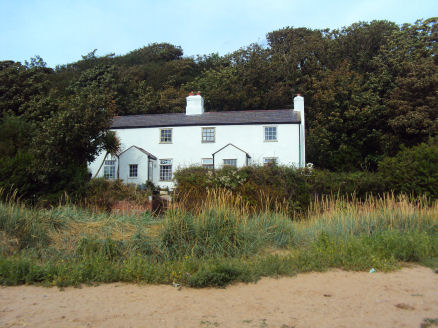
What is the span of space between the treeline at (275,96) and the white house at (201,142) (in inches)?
159

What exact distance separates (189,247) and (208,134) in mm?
18979

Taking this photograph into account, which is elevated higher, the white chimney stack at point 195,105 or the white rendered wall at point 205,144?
A: the white chimney stack at point 195,105

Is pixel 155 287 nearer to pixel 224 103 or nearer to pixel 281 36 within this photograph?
pixel 224 103

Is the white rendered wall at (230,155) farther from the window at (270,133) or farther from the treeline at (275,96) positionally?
the treeline at (275,96)

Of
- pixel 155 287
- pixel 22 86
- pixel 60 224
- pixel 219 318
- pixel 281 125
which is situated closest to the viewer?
pixel 219 318

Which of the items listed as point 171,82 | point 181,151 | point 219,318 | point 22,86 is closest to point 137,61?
point 171,82

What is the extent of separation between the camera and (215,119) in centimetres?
2609

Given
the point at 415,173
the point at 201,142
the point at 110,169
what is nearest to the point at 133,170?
the point at 110,169

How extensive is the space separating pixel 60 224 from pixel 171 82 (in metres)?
36.3

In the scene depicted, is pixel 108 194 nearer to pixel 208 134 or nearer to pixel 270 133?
pixel 208 134

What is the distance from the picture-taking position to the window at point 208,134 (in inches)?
1012

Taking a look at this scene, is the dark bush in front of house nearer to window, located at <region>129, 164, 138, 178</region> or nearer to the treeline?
the treeline

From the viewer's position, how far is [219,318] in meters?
4.48

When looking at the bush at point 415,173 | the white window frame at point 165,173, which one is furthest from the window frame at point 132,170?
the bush at point 415,173
